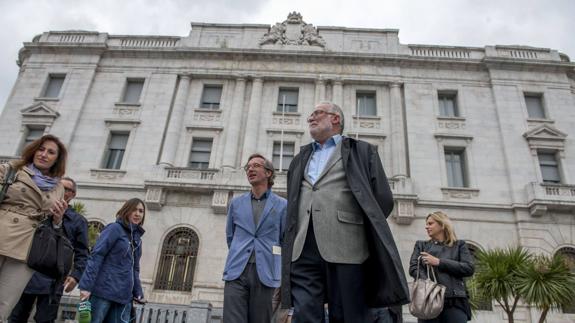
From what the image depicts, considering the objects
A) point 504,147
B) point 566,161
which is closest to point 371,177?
point 504,147

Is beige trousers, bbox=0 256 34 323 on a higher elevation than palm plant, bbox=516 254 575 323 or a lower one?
lower

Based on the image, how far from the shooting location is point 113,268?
4602mm

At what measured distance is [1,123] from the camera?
1759 centimetres

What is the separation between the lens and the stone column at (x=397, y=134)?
53.5 ft

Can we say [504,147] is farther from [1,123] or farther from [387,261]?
[1,123]

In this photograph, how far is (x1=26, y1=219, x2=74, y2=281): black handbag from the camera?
3279 millimetres

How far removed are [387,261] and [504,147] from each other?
55.2 ft

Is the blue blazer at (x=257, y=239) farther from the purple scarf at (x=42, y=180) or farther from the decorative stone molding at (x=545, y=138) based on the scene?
the decorative stone molding at (x=545, y=138)

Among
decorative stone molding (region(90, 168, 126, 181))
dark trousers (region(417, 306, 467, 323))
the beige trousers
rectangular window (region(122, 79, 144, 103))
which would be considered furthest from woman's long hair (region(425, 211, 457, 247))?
rectangular window (region(122, 79, 144, 103))

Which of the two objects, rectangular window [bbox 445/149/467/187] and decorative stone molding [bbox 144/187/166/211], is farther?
rectangular window [bbox 445/149/467/187]

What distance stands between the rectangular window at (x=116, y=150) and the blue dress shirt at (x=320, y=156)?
628 inches

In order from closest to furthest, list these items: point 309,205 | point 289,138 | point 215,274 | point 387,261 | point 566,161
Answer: point 387,261 → point 309,205 → point 215,274 → point 566,161 → point 289,138

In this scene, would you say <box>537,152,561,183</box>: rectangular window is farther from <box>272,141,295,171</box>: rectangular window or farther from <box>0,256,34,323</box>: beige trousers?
<box>0,256,34,323</box>: beige trousers

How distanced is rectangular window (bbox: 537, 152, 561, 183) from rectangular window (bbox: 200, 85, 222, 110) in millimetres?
15476
